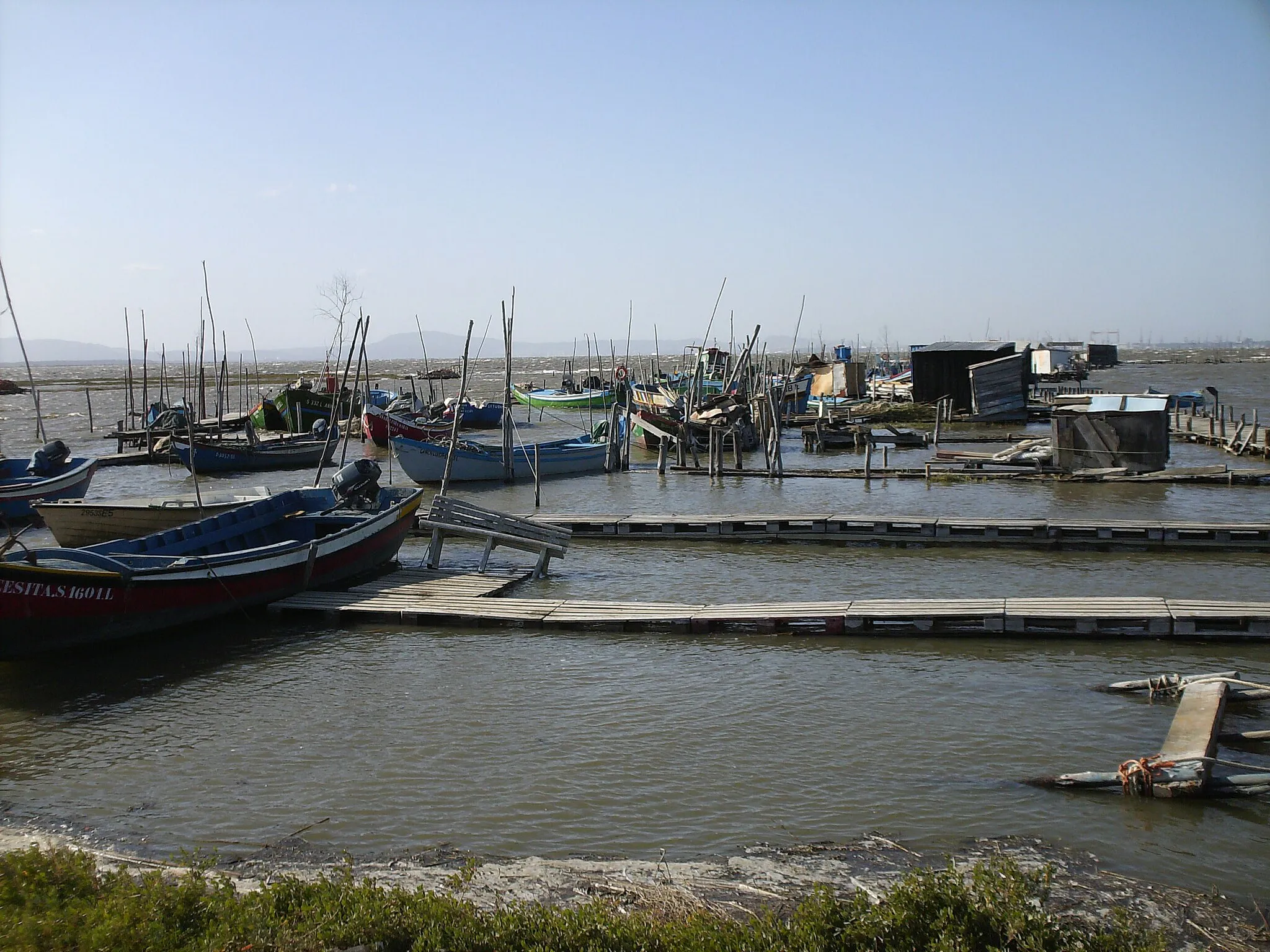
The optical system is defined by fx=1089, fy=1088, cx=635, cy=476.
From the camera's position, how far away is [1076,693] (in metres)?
10.9

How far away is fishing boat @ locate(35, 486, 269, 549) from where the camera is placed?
1859cm

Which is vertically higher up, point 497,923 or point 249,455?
point 249,455

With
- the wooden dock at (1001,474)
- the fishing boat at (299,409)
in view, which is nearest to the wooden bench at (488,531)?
the wooden dock at (1001,474)

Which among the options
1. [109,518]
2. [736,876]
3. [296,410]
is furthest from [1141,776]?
[296,410]

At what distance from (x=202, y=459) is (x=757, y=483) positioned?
17.9 metres

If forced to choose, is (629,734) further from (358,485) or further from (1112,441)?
(1112,441)

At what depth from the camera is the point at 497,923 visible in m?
5.71

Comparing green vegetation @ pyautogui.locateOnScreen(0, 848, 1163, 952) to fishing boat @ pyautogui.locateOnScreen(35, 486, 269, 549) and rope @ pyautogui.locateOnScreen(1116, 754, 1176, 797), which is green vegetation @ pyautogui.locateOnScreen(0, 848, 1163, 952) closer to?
rope @ pyautogui.locateOnScreen(1116, 754, 1176, 797)

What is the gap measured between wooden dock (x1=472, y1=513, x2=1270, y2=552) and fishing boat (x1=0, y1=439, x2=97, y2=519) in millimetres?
10800

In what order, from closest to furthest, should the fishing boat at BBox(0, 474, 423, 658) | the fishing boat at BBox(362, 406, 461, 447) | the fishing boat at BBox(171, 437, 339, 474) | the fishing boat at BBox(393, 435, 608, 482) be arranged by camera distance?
the fishing boat at BBox(0, 474, 423, 658), the fishing boat at BBox(393, 435, 608, 482), the fishing boat at BBox(362, 406, 461, 447), the fishing boat at BBox(171, 437, 339, 474)

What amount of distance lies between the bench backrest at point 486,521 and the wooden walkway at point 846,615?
1.69 metres

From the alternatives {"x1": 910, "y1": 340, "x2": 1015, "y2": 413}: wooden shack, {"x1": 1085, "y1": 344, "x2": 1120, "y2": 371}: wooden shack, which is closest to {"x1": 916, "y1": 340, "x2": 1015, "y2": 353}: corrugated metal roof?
{"x1": 910, "y1": 340, "x2": 1015, "y2": 413}: wooden shack

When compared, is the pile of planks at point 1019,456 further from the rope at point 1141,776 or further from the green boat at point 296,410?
the green boat at point 296,410

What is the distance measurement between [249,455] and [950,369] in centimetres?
2982
